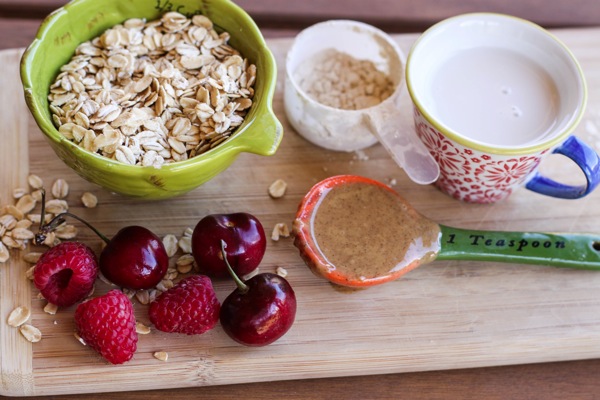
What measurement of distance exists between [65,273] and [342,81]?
0.50 meters

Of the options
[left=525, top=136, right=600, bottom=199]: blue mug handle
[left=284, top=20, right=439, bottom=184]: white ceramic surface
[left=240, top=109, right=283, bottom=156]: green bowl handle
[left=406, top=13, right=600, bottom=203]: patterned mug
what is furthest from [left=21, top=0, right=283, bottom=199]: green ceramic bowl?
[left=525, top=136, right=600, bottom=199]: blue mug handle

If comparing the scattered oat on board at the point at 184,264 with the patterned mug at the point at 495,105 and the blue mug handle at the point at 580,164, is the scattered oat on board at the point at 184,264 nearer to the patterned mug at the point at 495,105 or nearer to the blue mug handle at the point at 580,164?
the patterned mug at the point at 495,105

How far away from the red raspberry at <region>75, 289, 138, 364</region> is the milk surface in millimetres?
494

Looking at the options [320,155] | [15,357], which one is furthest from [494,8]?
[15,357]

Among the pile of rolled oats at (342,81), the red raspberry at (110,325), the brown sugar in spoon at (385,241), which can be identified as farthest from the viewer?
the pile of rolled oats at (342,81)

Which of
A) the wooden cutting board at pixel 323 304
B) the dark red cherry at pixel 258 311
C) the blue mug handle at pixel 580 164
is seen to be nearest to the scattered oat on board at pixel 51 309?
the wooden cutting board at pixel 323 304

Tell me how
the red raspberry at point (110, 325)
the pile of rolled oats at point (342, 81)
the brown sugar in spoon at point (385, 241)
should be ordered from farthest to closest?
the pile of rolled oats at point (342, 81) < the brown sugar in spoon at point (385, 241) < the red raspberry at point (110, 325)

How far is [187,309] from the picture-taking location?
99 centimetres

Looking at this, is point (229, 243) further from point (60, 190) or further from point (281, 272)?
point (60, 190)

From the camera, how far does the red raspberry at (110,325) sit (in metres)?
0.96

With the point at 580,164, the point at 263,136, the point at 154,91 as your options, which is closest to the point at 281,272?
the point at 263,136

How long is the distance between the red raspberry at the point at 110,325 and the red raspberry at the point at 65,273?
1.4 inches

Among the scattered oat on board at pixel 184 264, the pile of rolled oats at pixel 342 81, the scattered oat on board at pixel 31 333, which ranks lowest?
the scattered oat on board at pixel 31 333

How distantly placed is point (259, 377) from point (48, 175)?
423mm
